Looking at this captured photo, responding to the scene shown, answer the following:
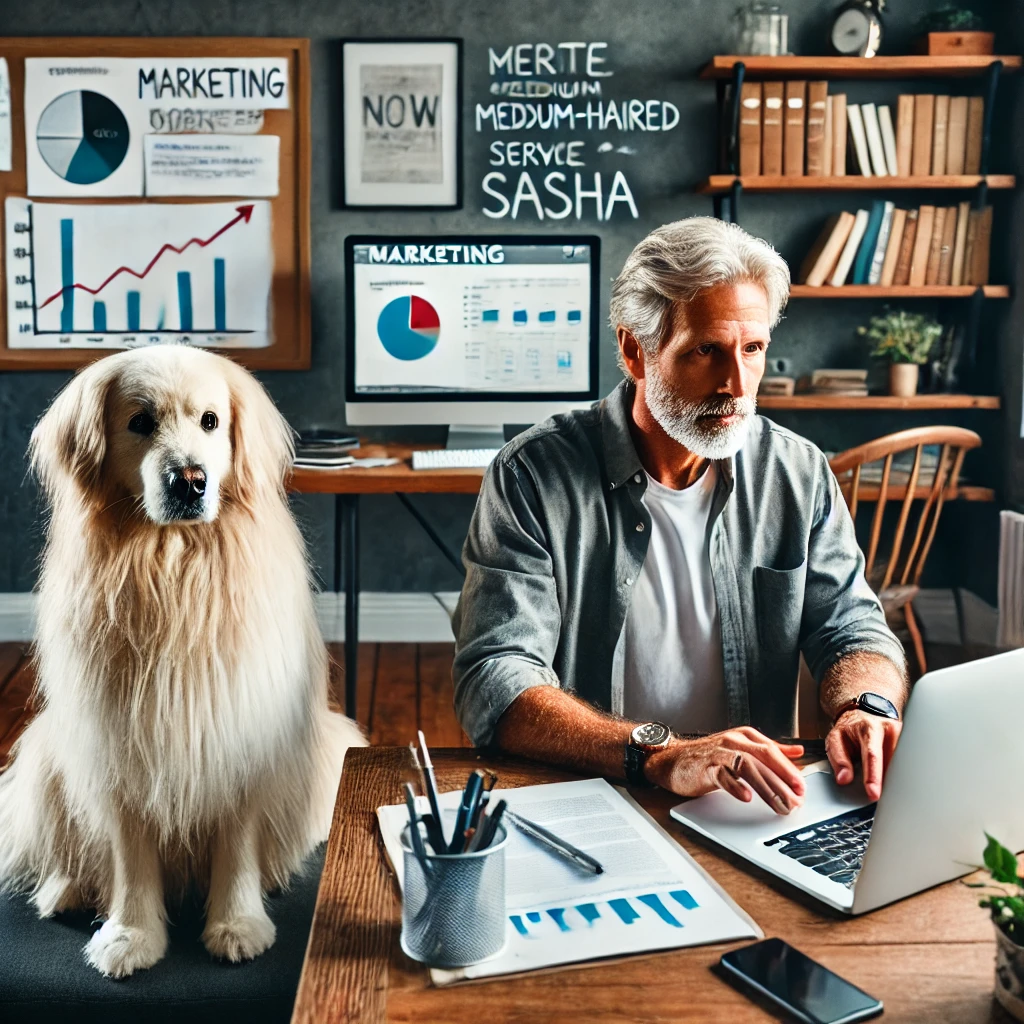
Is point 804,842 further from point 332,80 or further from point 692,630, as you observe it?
point 332,80

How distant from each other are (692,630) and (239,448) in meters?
0.68

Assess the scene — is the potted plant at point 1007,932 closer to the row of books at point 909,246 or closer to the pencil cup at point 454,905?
the pencil cup at point 454,905

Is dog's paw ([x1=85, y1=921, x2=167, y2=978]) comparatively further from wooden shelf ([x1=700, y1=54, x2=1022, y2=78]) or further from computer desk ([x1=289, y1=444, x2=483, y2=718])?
wooden shelf ([x1=700, y1=54, x2=1022, y2=78])

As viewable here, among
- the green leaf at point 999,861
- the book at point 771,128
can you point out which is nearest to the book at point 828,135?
the book at point 771,128

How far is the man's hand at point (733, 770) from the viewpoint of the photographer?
3.12 feet

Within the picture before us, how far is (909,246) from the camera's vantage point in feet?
11.2

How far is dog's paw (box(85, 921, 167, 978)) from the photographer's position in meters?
1.34

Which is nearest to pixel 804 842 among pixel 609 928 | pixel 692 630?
pixel 609 928

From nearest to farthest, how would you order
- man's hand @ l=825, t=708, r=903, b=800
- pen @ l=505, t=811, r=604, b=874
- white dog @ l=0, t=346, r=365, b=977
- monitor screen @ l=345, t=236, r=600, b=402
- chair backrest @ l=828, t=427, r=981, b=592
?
1. pen @ l=505, t=811, r=604, b=874
2. man's hand @ l=825, t=708, r=903, b=800
3. white dog @ l=0, t=346, r=365, b=977
4. chair backrest @ l=828, t=427, r=981, b=592
5. monitor screen @ l=345, t=236, r=600, b=402

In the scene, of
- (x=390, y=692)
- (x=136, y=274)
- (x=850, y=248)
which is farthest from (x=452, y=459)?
(x=850, y=248)

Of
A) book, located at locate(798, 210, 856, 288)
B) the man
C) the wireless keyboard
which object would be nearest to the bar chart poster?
the wireless keyboard

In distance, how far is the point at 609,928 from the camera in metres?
0.77

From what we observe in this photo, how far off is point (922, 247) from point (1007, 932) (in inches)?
Answer: 123

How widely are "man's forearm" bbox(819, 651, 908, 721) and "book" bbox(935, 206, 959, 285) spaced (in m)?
2.48
